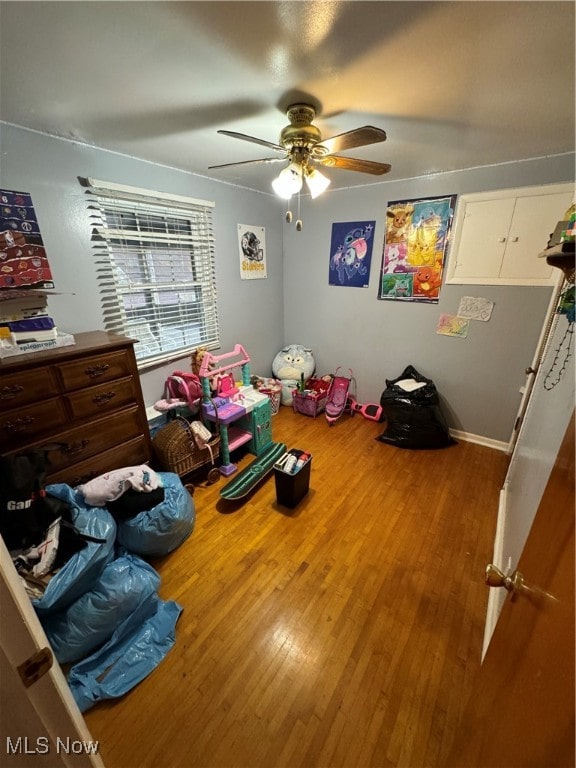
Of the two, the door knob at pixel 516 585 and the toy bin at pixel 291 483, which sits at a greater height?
the door knob at pixel 516 585

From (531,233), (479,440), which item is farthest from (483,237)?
(479,440)

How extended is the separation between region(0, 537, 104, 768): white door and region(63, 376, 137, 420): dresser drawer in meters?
1.22

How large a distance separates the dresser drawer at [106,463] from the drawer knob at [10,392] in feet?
1.50

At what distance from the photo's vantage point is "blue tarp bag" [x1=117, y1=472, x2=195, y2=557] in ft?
5.23

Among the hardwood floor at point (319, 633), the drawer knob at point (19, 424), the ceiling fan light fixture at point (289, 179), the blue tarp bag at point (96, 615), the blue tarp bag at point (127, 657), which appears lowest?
the hardwood floor at point (319, 633)

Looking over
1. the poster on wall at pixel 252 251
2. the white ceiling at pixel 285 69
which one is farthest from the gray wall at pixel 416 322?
the white ceiling at pixel 285 69

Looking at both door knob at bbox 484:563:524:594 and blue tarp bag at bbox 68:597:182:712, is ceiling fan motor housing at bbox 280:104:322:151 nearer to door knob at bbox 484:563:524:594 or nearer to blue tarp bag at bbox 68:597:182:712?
door knob at bbox 484:563:524:594

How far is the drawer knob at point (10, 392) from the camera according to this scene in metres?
1.36

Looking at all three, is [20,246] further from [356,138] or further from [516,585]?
[516,585]

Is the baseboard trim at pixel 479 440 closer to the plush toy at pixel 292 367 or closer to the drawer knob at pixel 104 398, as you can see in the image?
the plush toy at pixel 292 367

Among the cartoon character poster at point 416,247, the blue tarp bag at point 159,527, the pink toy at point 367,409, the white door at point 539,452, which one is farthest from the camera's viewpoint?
the pink toy at point 367,409

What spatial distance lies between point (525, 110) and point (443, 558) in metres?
2.42

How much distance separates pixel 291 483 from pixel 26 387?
1.60 m

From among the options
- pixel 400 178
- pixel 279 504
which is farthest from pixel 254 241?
pixel 279 504
